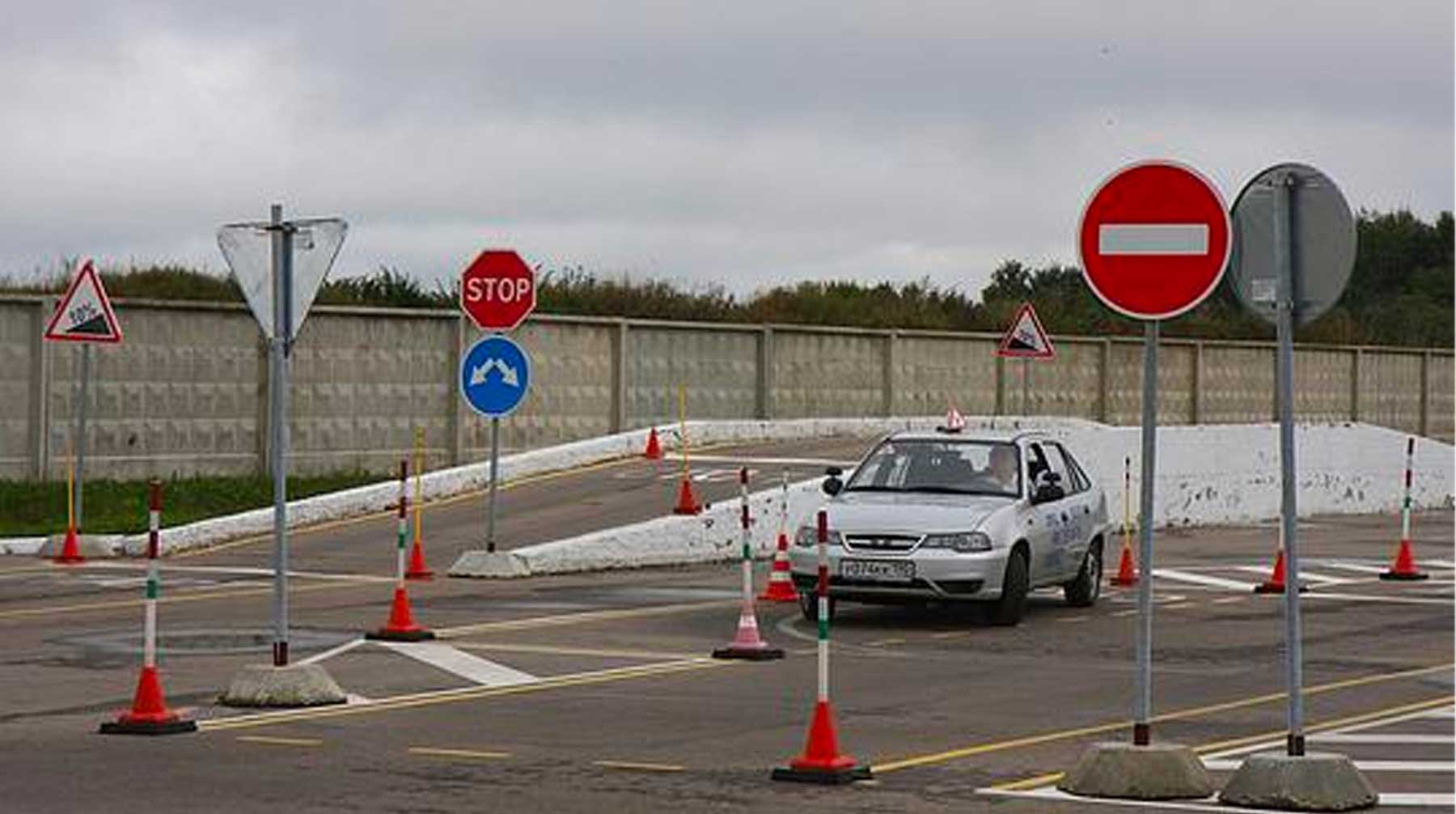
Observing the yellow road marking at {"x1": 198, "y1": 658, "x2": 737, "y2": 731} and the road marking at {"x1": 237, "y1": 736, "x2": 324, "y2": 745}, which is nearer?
the road marking at {"x1": 237, "y1": 736, "x2": 324, "y2": 745}

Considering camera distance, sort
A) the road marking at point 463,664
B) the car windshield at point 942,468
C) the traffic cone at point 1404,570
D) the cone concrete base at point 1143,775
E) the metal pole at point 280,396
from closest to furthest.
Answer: the cone concrete base at point 1143,775 < the metal pole at point 280,396 < the road marking at point 463,664 < the car windshield at point 942,468 < the traffic cone at point 1404,570

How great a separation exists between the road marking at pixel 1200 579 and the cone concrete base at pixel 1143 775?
1499 centimetres

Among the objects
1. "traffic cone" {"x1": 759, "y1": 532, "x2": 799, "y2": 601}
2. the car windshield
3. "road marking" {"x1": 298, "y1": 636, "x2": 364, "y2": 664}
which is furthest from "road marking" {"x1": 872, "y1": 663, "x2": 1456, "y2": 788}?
"traffic cone" {"x1": 759, "y1": 532, "x2": 799, "y2": 601}

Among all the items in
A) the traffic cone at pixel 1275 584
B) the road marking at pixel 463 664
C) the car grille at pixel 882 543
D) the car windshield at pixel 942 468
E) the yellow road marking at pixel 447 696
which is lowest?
the yellow road marking at pixel 447 696

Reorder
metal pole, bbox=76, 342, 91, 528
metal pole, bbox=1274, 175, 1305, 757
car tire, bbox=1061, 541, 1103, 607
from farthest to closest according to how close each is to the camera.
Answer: metal pole, bbox=76, 342, 91, 528 → car tire, bbox=1061, 541, 1103, 607 → metal pole, bbox=1274, 175, 1305, 757

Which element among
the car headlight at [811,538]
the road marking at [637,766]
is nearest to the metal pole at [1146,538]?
the road marking at [637,766]

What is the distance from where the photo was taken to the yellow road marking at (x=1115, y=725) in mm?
14070

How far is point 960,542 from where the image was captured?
22266 millimetres

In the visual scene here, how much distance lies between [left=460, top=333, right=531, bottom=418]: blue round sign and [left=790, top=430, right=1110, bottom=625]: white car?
3215mm

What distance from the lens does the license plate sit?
871 inches

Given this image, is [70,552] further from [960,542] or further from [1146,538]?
[1146,538]

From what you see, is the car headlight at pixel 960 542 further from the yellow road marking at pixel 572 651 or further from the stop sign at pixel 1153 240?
the stop sign at pixel 1153 240

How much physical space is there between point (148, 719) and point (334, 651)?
481 cm

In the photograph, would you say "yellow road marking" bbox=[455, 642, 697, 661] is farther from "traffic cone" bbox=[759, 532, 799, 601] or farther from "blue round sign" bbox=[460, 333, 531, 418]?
"blue round sign" bbox=[460, 333, 531, 418]
